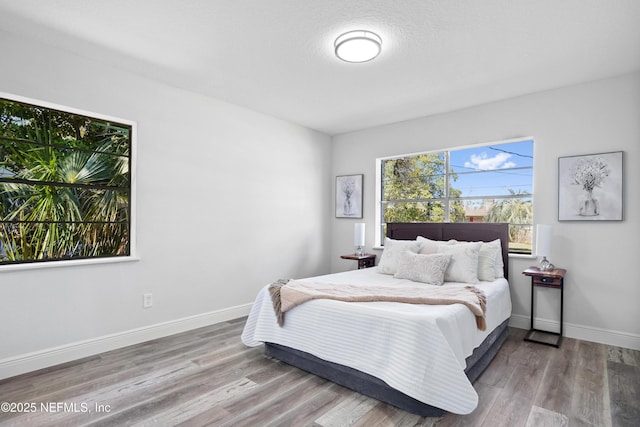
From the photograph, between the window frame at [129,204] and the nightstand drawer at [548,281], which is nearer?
the window frame at [129,204]

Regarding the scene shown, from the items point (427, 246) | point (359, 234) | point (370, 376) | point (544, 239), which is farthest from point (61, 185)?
point (544, 239)

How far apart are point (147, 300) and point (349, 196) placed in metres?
3.15

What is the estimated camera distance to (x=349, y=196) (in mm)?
5438

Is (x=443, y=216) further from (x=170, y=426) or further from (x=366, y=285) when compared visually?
(x=170, y=426)

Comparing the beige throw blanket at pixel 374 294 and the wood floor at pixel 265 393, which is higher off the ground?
the beige throw blanket at pixel 374 294

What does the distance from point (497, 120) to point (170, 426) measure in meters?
4.25

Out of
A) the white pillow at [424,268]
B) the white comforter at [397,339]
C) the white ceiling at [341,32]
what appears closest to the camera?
the white comforter at [397,339]

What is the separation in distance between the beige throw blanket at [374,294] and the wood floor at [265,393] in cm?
51

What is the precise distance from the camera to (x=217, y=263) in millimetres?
4082

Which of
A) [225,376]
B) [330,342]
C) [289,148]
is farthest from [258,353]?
[289,148]

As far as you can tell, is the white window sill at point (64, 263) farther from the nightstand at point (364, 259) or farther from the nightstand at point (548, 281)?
the nightstand at point (548, 281)

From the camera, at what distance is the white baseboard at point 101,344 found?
8.77ft

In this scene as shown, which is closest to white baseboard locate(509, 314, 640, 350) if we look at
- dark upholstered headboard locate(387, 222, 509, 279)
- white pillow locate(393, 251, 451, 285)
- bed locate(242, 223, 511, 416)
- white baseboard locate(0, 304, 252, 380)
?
dark upholstered headboard locate(387, 222, 509, 279)

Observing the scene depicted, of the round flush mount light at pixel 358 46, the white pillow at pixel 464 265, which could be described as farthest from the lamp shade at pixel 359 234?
the round flush mount light at pixel 358 46
